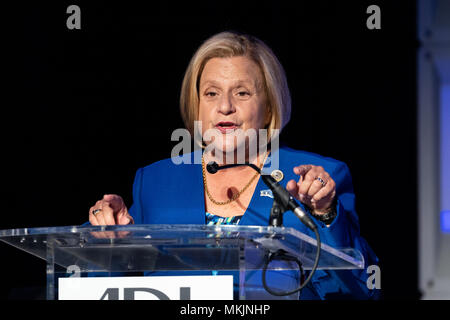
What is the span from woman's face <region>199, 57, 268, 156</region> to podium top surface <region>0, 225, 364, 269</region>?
97 centimetres

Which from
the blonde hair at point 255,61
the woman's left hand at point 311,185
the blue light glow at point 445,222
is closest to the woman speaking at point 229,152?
the blonde hair at point 255,61

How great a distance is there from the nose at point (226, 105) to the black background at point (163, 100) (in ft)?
0.98

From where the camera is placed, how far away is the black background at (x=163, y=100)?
2836 mm

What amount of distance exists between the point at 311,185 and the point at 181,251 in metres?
0.39

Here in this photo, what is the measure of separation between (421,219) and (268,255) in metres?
1.56

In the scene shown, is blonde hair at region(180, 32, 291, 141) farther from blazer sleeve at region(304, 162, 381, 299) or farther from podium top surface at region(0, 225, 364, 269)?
podium top surface at region(0, 225, 364, 269)

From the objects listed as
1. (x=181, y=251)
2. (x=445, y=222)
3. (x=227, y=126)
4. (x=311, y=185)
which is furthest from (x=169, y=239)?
(x=445, y=222)

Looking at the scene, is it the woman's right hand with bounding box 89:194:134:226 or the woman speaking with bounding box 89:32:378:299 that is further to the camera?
the woman speaking with bounding box 89:32:378:299

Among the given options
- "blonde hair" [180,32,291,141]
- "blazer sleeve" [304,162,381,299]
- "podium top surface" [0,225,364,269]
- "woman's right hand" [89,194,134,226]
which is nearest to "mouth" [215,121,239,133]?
"blonde hair" [180,32,291,141]

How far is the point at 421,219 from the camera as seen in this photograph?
3.03 meters

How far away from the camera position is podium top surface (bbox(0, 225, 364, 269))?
1.57 metres
